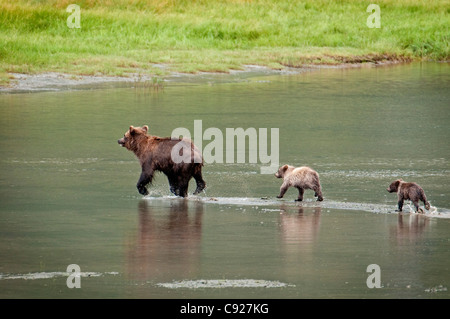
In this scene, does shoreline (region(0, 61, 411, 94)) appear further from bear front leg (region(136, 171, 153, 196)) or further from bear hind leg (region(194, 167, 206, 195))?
bear hind leg (region(194, 167, 206, 195))

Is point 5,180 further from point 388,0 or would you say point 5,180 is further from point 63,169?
point 388,0

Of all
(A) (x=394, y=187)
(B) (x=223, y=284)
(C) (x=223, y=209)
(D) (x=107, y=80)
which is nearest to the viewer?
(B) (x=223, y=284)

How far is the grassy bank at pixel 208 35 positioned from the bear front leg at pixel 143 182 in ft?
39.2

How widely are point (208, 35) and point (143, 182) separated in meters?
20.2

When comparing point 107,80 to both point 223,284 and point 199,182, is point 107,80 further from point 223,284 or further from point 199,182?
point 223,284

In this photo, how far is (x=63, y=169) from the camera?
46.8ft

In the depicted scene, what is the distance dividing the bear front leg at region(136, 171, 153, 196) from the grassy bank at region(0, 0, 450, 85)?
11956 mm

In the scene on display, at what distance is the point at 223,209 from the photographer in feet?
38.5

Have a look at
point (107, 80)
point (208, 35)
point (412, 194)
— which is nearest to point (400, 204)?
point (412, 194)

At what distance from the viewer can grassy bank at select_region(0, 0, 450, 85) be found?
26.9m

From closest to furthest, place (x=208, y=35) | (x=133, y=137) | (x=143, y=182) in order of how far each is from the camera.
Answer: (x=143, y=182) < (x=133, y=137) < (x=208, y=35)

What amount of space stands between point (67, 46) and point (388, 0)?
53.2 feet

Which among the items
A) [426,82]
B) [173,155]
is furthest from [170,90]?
[173,155]

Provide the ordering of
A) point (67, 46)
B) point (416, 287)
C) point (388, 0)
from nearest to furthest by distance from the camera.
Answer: point (416, 287) < point (67, 46) < point (388, 0)
